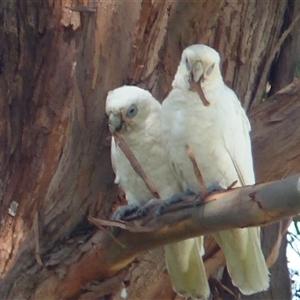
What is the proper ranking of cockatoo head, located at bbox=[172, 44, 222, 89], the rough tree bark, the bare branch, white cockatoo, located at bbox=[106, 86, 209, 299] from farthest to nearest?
1. the rough tree bark
2. white cockatoo, located at bbox=[106, 86, 209, 299]
3. cockatoo head, located at bbox=[172, 44, 222, 89]
4. the bare branch

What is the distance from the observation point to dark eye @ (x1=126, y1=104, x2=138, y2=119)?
1.90m

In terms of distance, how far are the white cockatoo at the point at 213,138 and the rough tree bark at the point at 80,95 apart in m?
0.28

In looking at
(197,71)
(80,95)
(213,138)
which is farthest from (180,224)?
(80,95)

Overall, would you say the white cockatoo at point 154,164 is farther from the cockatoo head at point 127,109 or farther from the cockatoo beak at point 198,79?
the cockatoo beak at point 198,79

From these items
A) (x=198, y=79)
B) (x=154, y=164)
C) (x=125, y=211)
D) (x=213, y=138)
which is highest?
(x=198, y=79)

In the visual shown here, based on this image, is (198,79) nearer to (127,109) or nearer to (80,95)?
(127,109)

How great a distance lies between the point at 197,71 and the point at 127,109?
8.6 inches

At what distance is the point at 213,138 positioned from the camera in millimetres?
1861

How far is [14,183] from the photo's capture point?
232cm

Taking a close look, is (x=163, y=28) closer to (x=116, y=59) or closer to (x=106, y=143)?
(x=116, y=59)

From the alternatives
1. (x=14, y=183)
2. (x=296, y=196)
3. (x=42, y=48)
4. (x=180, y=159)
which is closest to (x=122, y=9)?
(x=42, y=48)

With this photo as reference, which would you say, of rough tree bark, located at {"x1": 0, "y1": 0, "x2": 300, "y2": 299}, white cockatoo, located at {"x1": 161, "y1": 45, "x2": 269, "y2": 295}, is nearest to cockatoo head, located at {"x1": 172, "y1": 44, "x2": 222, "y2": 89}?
white cockatoo, located at {"x1": 161, "y1": 45, "x2": 269, "y2": 295}

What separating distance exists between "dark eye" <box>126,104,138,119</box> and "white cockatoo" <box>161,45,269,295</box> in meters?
0.08

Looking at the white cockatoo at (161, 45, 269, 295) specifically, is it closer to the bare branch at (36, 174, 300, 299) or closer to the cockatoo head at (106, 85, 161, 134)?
the cockatoo head at (106, 85, 161, 134)
